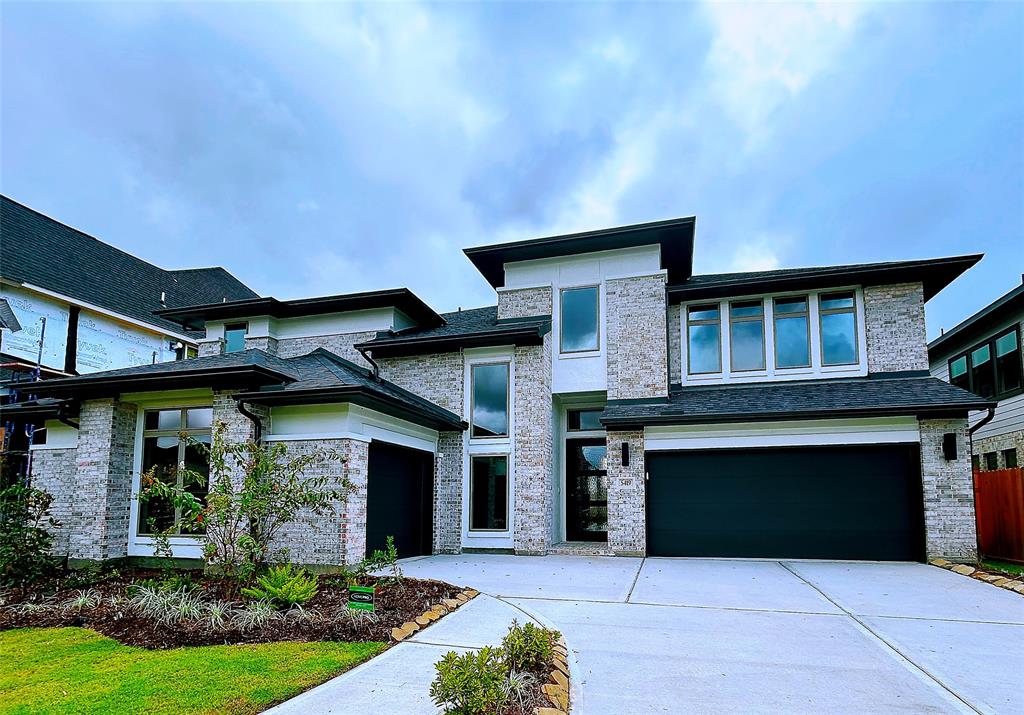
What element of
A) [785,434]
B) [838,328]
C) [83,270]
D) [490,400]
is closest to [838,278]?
[838,328]

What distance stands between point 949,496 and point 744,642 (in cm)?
788

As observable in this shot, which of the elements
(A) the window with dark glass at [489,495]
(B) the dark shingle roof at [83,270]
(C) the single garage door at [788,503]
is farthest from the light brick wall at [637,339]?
(B) the dark shingle roof at [83,270]

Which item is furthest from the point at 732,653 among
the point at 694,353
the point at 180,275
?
the point at 180,275

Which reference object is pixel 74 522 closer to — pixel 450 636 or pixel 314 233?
pixel 450 636

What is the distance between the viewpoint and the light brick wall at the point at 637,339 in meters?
13.8

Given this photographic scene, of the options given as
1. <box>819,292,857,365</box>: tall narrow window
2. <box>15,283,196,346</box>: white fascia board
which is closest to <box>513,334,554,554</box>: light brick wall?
<box>819,292,857,365</box>: tall narrow window

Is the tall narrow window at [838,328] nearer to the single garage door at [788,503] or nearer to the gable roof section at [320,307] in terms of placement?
the single garage door at [788,503]

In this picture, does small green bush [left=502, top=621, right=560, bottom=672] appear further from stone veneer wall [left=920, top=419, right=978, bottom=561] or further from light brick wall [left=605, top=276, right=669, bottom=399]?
stone veneer wall [left=920, top=419, right=978, bottom=561]

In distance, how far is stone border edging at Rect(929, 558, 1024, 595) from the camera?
8.86m

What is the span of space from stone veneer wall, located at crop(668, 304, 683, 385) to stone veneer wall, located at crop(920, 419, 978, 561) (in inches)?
196

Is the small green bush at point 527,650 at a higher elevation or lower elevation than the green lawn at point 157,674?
higher

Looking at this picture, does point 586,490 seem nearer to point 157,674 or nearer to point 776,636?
point 776,636

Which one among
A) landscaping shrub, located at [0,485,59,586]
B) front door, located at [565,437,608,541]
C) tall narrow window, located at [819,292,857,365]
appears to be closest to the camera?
landscaping shrub, located at [0,485,59,586]

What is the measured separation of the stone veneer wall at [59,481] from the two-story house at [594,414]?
4 cm
